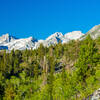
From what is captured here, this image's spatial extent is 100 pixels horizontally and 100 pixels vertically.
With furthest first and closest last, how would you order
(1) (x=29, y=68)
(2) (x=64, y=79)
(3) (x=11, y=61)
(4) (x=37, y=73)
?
(3) (x=11, y=61)
(1) (x=29, y=68)
(4) (x=37, y=73)
(2) (x=64, y=79)

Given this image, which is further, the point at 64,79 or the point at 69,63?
the point at 69,63

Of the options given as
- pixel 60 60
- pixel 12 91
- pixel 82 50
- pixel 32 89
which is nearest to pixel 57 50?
pixel 60 60

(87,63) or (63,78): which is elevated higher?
(87,63)

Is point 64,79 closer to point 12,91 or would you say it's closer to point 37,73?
point 12,91

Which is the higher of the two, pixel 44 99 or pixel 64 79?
pixel 64 79

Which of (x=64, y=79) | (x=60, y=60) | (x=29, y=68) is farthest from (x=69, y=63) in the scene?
(x=64, y=79)

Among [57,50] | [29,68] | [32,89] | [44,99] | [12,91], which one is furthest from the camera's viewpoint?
[57,50]

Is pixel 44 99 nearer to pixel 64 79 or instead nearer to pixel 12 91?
pixel 64 79

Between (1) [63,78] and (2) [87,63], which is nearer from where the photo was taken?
(2) [87,63]

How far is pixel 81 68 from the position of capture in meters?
31.3

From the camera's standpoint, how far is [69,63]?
109188mm

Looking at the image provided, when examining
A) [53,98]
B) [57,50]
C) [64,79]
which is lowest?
[53,98]

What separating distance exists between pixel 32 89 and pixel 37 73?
101ft

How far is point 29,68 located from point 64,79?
5786 centimetres
